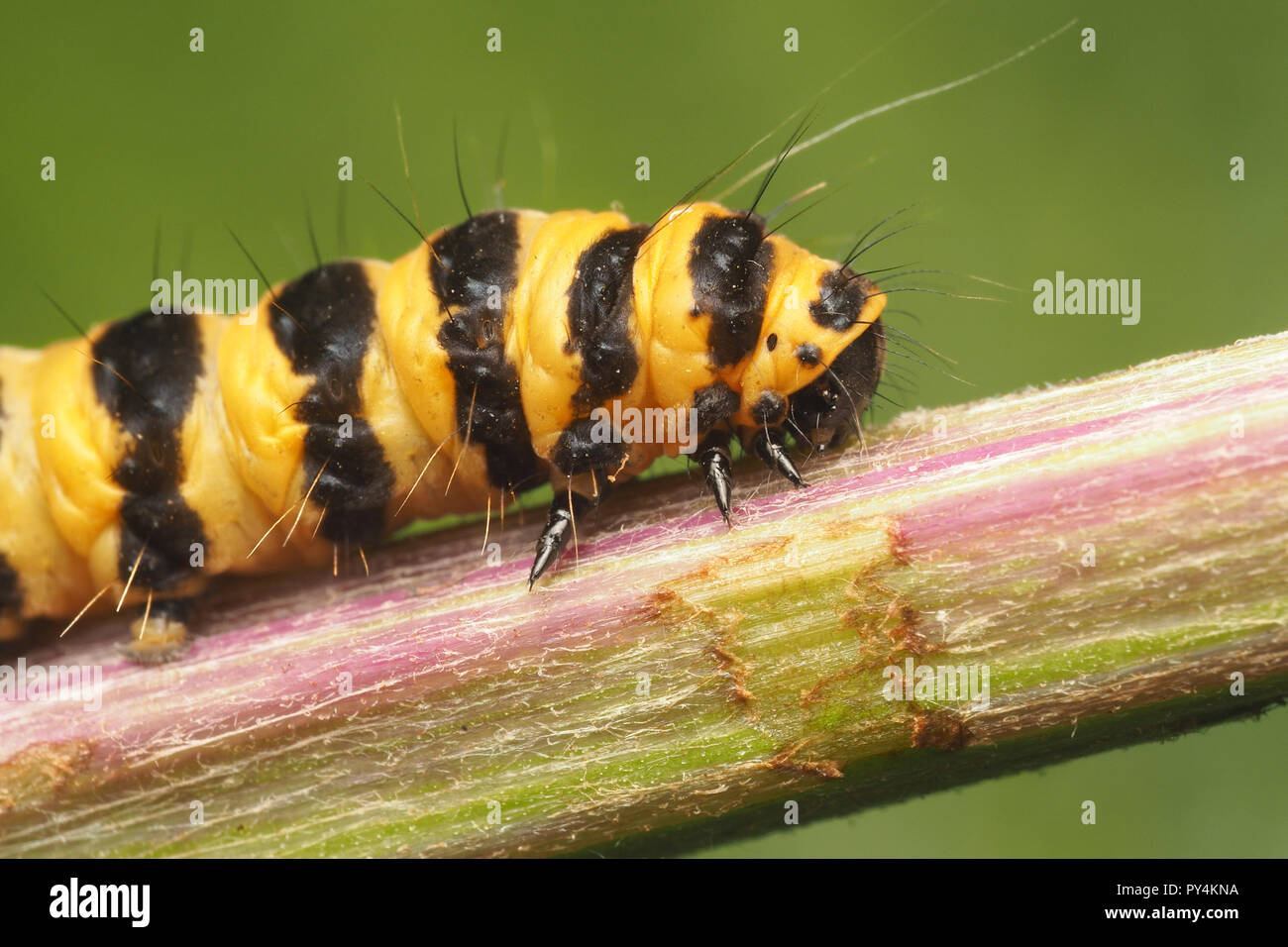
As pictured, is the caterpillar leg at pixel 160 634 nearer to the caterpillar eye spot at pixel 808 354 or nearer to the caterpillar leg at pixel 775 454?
the caterpillar leg at pixel 775 454

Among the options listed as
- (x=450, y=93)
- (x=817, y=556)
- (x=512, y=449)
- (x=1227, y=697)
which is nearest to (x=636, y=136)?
(x=450, y=93)

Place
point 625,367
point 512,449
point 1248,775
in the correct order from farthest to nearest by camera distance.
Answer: point 1248,775 → point 512,449 → point 625,367

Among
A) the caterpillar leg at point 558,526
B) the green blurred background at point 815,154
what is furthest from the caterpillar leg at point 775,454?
the green blurred background at point 815,154

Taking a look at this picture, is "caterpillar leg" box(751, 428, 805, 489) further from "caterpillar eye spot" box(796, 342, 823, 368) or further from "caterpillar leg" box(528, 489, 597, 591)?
"caterpillar leg" box(528, 489, 597, 591)

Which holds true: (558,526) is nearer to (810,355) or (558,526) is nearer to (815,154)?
(810,355)

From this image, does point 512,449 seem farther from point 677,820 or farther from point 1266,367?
point 1266,367

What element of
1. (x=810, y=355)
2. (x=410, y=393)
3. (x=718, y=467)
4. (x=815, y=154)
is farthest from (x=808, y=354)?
(x=815, y=154)

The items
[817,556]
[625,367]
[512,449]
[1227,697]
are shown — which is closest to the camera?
[1227,697]
